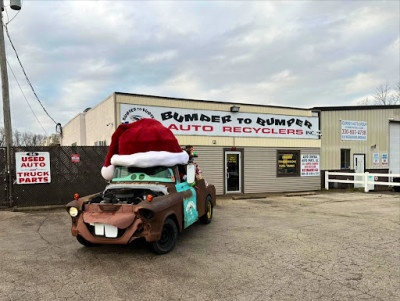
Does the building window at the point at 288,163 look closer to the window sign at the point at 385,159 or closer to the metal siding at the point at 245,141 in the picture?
the metal siding at the point at 245,141

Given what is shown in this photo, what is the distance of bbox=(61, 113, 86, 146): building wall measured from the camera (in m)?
17.5

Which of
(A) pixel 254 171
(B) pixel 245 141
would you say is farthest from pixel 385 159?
(B) pixel 245 141

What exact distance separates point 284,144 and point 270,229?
9.12m

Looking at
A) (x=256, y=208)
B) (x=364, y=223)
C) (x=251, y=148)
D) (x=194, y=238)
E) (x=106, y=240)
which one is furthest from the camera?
(x=251, y=148)

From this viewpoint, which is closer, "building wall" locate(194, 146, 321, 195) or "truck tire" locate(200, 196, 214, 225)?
"truck tire" locate(200, 196, 214, 225)

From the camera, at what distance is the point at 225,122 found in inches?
564

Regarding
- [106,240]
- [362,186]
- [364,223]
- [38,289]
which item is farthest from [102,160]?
[362,186]

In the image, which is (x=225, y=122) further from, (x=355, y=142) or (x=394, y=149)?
(x=394, y=149)

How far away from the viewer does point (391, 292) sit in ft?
12.8

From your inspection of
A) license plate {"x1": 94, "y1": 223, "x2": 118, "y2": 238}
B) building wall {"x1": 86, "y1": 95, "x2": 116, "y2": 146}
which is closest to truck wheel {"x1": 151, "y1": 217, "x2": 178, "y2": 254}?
license plate {"x1": 94, "y1": 223, "x2": 118, "y2": 238}

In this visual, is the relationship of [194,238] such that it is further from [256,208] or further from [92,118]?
[92,118]

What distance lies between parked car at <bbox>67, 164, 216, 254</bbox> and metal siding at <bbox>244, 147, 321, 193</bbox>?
810 centimetres

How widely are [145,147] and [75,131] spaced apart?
1447cm

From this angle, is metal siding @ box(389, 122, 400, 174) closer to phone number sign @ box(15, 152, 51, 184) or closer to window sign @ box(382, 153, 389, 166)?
window sign @ box(382, 153, 389, 166)
